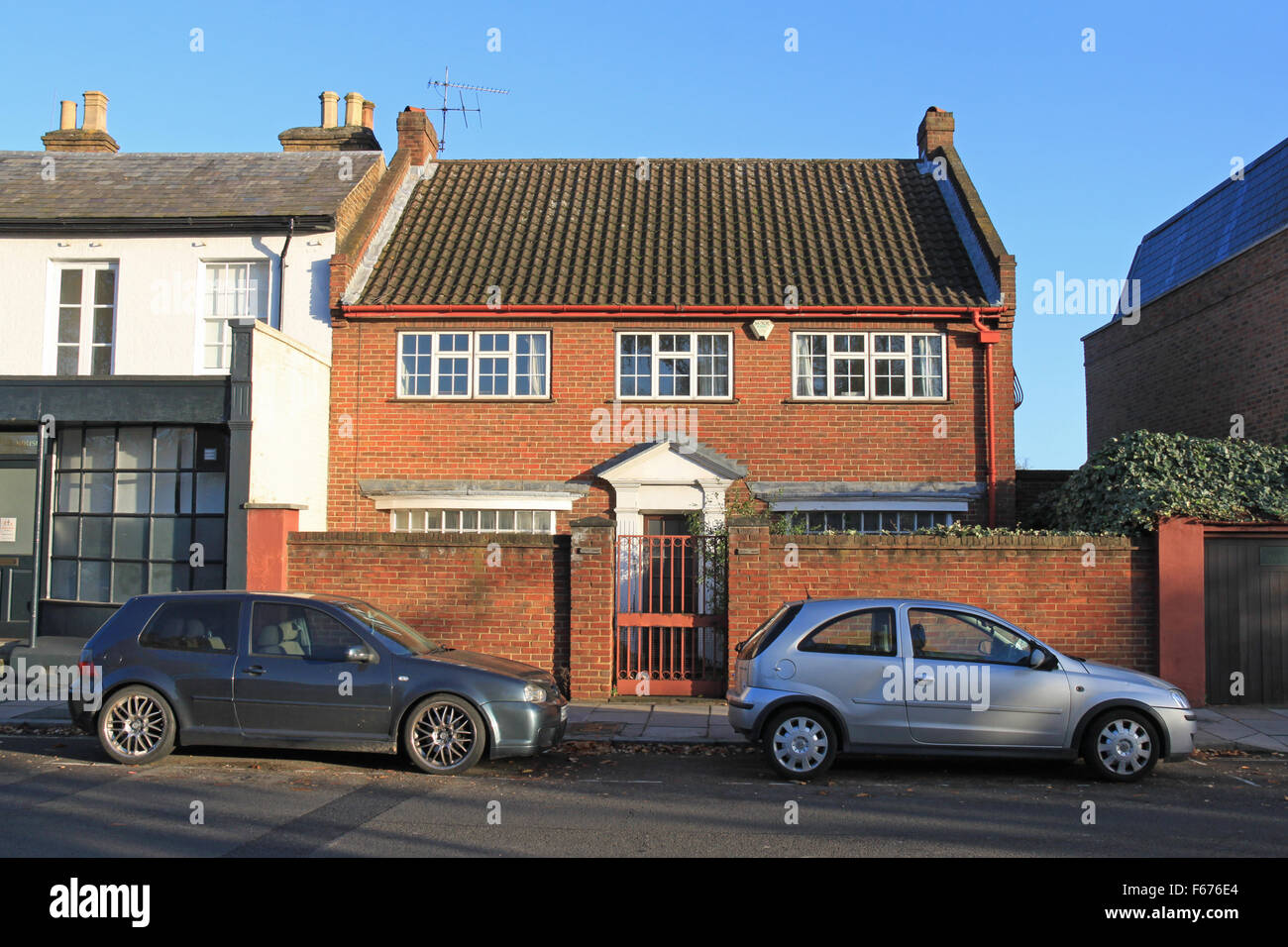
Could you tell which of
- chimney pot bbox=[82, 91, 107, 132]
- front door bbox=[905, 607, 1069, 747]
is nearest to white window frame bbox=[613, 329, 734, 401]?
front door bbox=[905, 607, 1069, 747]

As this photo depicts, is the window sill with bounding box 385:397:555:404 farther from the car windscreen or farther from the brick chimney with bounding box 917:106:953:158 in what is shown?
the brick chimney with bounding box 917:106:953:158

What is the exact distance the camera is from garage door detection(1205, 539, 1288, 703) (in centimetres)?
1262

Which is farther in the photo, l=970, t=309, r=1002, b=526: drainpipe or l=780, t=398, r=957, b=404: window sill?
l=780, t=398, r=957, b=404: window sill

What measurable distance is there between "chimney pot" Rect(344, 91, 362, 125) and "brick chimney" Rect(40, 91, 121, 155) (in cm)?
462

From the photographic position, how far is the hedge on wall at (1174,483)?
41.3ft

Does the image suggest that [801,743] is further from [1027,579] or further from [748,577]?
[1027,579]

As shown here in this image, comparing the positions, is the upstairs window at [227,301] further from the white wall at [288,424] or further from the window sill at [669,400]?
the window sill at [669,400]

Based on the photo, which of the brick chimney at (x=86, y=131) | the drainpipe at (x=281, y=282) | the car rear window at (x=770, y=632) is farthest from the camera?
the brick chimney at (x=86, y=131)

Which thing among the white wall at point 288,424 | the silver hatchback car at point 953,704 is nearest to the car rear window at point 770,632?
the silver hatchback car at point 953,704

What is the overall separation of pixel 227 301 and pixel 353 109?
7.21m

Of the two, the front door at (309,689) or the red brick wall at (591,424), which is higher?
the red brick wall at (591,424)

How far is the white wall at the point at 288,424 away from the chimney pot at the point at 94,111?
9410 millimetres

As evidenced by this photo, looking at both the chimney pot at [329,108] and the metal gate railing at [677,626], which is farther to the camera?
the chimney pot at [329,108]
